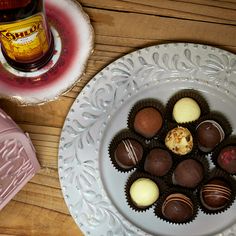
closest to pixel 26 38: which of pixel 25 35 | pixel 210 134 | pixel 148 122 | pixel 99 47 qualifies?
pixel 25 35

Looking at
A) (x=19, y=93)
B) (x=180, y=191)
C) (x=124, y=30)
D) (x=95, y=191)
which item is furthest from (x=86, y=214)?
(x=124, y=30)

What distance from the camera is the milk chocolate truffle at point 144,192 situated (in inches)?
41.4

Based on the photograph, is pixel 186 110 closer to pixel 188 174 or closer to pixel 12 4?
pixel 188 174

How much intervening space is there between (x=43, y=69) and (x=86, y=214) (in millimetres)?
336

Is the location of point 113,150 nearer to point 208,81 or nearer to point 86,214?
point 86,214

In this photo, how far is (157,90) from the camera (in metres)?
1.13

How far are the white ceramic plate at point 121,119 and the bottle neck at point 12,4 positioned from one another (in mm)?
233

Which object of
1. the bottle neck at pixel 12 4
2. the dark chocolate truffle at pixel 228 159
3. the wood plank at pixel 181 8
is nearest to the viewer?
the bottle neck at pixel 12 4

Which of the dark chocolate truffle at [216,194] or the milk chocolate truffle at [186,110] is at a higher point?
the milk chocolate truffle at [186,110]

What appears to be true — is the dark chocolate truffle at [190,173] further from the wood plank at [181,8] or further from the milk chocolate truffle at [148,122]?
the wood plank at [181,8]

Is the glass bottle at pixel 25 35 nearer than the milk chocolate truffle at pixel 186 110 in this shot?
Yes

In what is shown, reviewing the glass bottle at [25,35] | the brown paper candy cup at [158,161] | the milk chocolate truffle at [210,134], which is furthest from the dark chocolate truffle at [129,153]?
the glass bottle at [25,35]

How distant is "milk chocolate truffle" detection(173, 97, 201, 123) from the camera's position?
108cm

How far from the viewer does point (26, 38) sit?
3.38 feet
